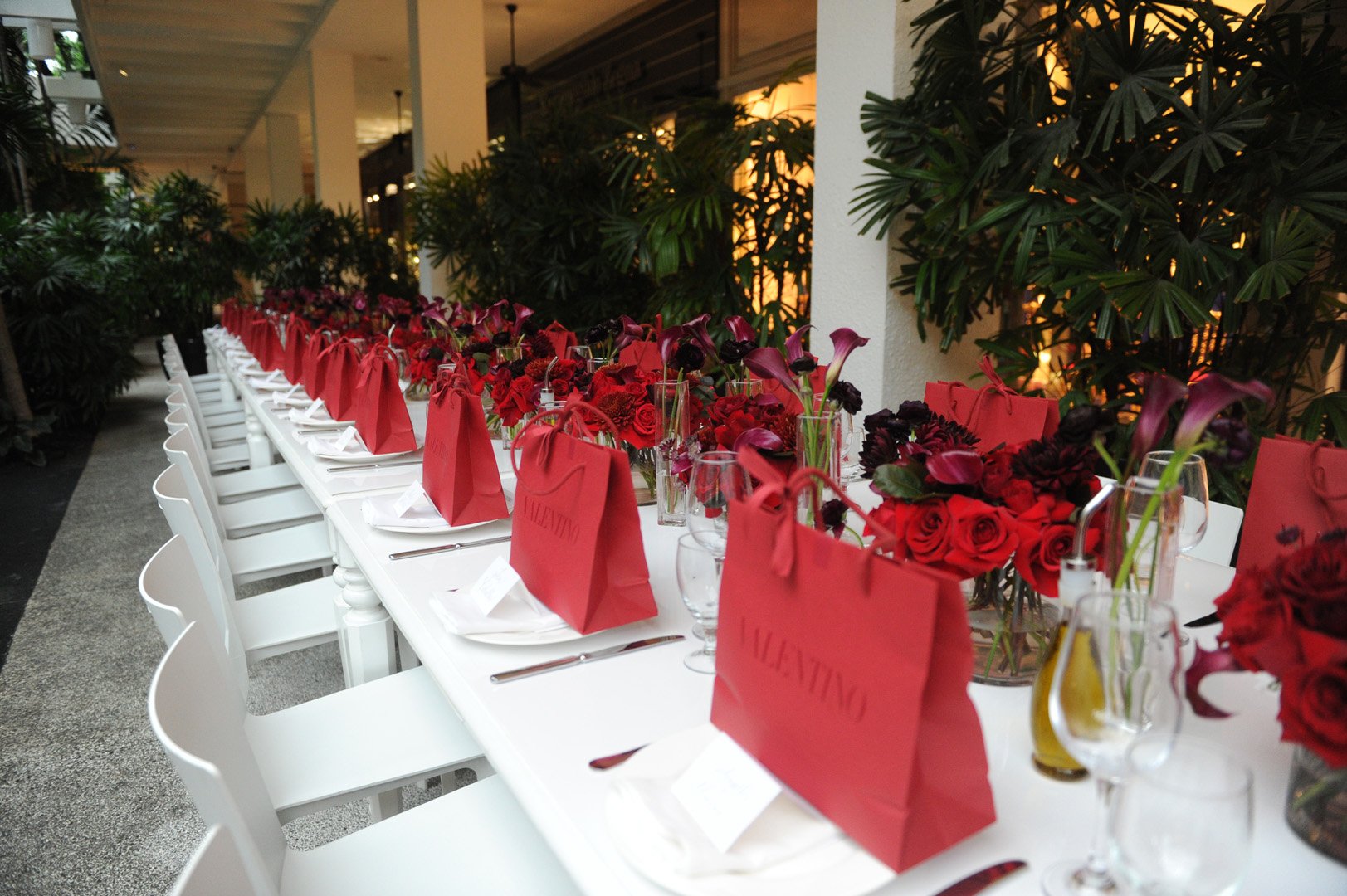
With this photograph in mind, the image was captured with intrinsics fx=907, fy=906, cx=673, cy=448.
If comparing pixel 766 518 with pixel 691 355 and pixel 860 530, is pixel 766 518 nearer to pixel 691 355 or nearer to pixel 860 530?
pixel 860 530

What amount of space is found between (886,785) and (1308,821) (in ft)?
1.15

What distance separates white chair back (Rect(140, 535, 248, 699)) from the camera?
1.23 meters

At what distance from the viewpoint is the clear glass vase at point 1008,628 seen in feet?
3.36

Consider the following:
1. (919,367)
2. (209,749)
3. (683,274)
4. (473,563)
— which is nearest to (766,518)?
(209,749)

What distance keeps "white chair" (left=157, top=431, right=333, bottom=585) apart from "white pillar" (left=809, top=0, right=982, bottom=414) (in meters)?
1.94

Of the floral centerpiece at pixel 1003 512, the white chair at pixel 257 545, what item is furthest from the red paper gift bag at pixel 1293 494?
the white chair at pixel 257 545

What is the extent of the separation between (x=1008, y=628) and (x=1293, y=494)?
0.54 m

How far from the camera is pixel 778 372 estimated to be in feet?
4.00

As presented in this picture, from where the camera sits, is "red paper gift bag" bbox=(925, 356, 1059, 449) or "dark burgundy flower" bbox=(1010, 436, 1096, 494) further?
"red paper gift bag" bbox=(925, 356, 1059, 449)

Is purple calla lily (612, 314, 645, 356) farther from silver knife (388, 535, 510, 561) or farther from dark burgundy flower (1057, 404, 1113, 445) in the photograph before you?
dark burgundy flower (1057, 404, 1113, 445)

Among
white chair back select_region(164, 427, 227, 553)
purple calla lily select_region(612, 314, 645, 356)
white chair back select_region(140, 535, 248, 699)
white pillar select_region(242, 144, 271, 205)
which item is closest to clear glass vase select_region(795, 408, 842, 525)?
purple calla lily select_region(612, 314, 645, 356)

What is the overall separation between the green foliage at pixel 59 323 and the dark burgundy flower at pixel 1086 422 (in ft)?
22.7

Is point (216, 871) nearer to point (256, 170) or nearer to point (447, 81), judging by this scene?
point (447, 81)

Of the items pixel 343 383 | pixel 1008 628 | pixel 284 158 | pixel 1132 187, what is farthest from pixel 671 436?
pixel 284 158
